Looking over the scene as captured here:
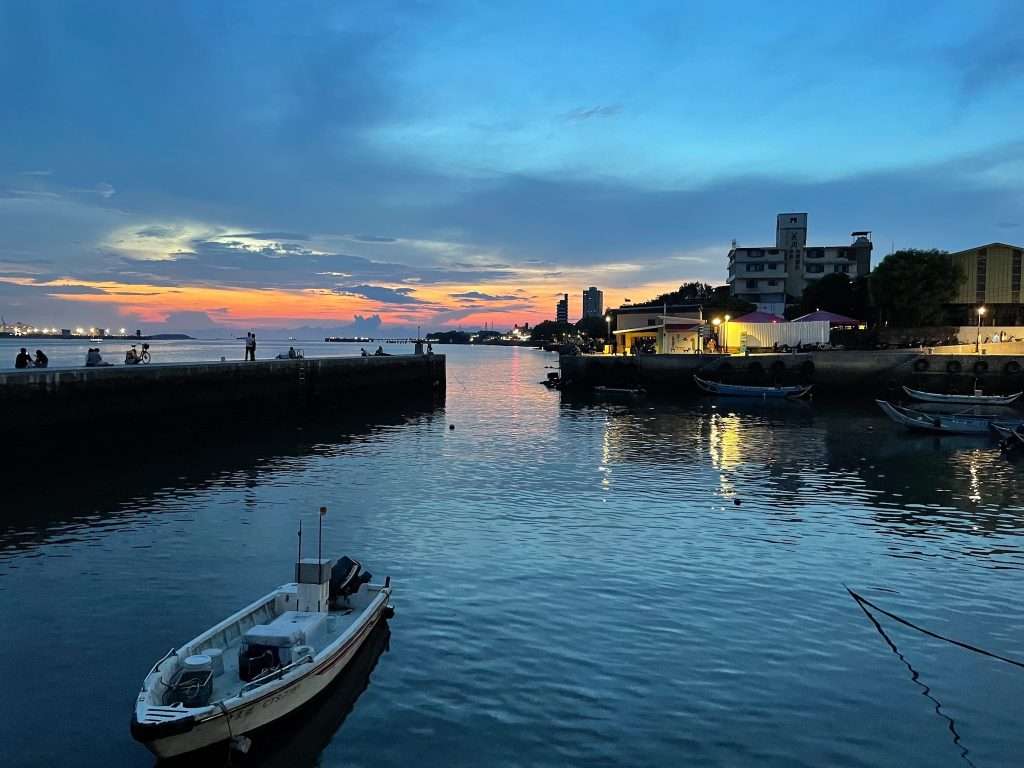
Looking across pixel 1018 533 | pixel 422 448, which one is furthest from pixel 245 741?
pixel 422 448

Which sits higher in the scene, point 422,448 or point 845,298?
point 845,298

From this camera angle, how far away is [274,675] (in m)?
11.4

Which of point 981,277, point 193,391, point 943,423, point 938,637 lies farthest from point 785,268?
point 938,637

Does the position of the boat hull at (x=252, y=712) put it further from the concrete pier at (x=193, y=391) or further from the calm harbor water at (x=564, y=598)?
the concrete pier at (x=193, y=391)

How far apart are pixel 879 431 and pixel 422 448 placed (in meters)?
31.9

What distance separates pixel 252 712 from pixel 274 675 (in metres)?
0.68

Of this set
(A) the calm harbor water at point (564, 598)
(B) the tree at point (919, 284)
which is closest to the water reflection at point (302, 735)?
(A) the calm harbor water at point (564, 598)

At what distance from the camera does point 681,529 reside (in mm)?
24125

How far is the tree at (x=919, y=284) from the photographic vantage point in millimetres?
88562

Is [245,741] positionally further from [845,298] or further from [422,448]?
[845,298]

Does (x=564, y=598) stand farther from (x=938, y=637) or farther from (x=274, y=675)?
(x=938, y=637)

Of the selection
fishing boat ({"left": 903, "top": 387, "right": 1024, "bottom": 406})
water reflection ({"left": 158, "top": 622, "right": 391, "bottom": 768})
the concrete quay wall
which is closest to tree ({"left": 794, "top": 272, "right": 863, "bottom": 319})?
the concrete quay wall

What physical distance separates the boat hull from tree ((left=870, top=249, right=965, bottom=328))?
305 feet

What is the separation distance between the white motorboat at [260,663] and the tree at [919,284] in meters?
90.9
